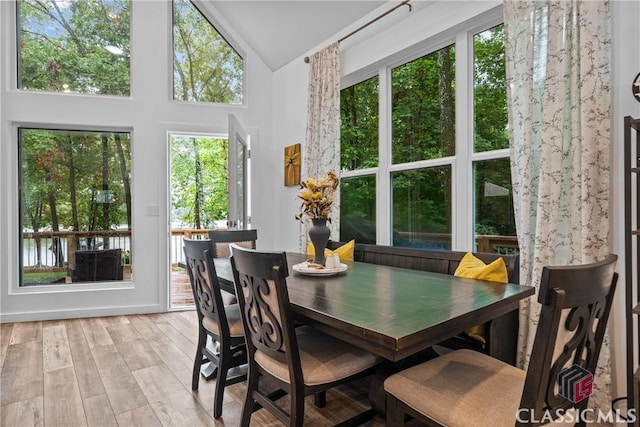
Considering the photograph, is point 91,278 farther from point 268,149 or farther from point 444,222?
point 444,222

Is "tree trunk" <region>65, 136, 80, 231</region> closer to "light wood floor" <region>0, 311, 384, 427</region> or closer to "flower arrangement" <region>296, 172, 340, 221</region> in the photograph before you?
"light wood floor" <region>0, 311, 384, 427</region>

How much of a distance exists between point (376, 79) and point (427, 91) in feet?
2.19

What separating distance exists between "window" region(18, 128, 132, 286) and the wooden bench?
3.06m

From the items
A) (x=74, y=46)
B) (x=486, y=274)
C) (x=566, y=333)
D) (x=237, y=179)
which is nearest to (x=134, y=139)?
(x=74, y=46)

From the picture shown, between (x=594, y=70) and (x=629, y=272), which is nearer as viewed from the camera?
(x=629, y=272)

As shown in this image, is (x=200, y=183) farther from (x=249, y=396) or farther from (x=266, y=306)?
(x=266, y=306)

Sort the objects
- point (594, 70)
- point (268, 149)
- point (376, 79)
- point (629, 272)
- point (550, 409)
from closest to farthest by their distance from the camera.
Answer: point (550, 409)
point (629, 272)
point (594, 70)
point (376, 79)
point (268, 149)

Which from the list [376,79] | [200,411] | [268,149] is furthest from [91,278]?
[376,79]

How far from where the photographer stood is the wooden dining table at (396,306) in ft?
3.83

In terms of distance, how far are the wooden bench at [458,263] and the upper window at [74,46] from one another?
354 cm

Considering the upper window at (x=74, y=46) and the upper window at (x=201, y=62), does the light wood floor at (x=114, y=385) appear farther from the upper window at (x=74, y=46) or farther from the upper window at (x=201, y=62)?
the upper window at (x=201, y=62)

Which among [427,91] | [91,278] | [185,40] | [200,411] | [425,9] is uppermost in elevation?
[185,40]

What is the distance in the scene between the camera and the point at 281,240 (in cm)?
486

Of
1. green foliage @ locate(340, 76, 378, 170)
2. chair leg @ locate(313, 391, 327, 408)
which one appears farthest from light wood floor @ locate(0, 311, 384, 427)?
green foliage @ locate(340, 76, 378, 170)
